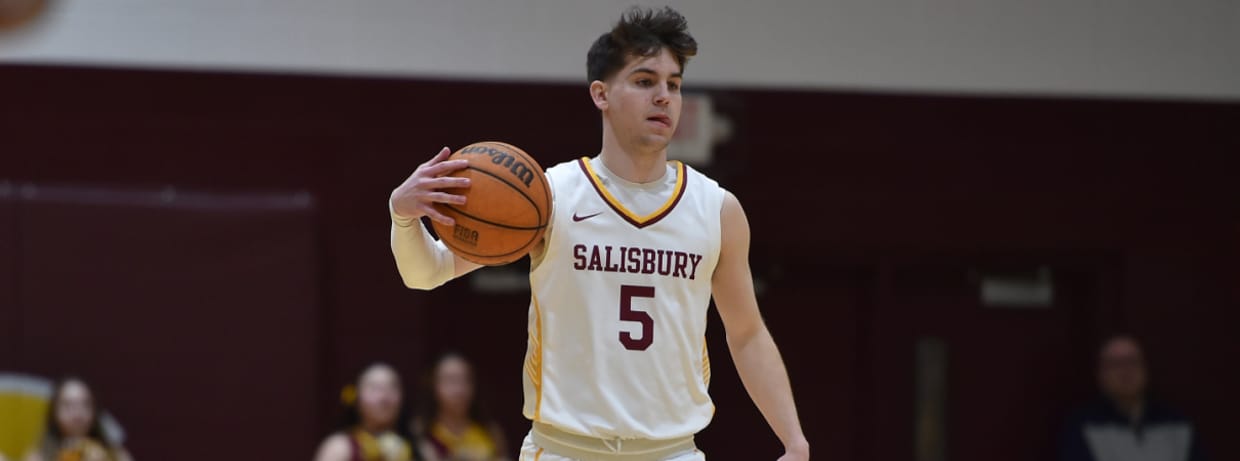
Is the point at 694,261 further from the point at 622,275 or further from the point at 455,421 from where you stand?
the point at 455,421

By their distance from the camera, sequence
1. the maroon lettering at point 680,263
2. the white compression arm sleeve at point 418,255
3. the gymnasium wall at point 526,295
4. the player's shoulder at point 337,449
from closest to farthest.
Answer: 1. the white compression arm sleeve at point 418,255
2. the maroon lettering at point 680,263
3. the player's shoulder at point 337,449
4. the gymnasium wall at point 526,295

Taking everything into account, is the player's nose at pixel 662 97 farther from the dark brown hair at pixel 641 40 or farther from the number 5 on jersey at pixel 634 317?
the number 5 on jersey at pixel 634 317

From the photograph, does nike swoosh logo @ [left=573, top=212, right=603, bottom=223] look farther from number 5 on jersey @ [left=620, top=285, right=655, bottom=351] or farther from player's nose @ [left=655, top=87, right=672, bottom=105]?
player's nose @ [left=655, top=87, right=672, bottom=105]

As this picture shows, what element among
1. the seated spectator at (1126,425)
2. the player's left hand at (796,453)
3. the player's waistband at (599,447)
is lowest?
the seated spectator at (1126,425)

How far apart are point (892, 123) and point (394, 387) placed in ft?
11.2

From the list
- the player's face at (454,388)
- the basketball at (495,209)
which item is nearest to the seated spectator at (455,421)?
the player's face at (454,388)

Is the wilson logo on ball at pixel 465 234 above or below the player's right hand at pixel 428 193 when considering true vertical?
below

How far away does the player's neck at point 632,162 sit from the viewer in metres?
3.63

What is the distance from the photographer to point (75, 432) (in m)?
7.73

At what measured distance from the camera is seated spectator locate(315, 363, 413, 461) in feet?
24.3

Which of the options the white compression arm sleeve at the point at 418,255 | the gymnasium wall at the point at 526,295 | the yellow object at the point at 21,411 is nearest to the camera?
the white compression arm sleeve at the point at 418,255

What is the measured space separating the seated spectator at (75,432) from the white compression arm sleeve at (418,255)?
4.72 metres

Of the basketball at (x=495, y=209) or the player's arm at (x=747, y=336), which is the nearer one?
the basketball at (x=495, y=209)

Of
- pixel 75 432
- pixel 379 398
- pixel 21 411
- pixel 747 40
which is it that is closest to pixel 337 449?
pixel 379 398
